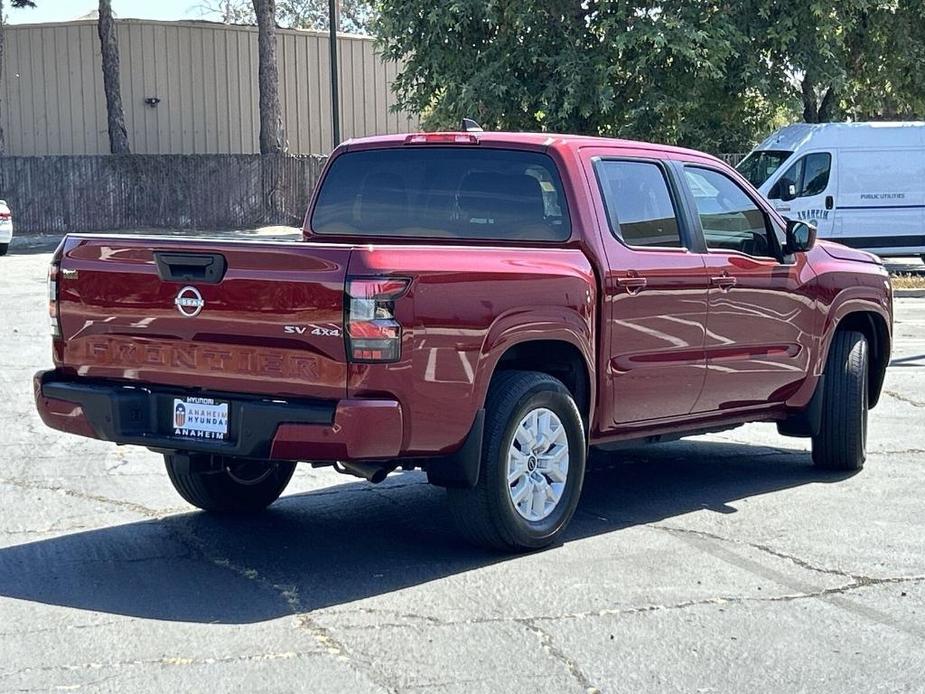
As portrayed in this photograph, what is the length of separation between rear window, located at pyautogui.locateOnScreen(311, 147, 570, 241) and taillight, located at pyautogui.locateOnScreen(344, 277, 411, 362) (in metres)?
1.42

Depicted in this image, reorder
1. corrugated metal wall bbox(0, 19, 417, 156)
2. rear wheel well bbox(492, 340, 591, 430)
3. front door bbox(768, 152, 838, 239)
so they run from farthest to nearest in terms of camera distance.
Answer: corrugated metal wall bbox(0, 19, 417, 156), front door bbox(768, 152, 838, 239), rear wheel well bbox(492, 340, 591, 430)

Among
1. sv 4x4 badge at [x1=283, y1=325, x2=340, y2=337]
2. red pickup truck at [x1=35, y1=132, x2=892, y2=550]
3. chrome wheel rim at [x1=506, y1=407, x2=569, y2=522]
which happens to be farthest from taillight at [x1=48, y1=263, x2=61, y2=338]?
chrome wheel rim at [x1=506, y1=407, x2=569, y2=522]

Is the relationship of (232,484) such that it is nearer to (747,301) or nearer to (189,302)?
(189,302)

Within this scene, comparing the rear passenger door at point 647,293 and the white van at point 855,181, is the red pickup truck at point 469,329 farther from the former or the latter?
the white van at point 855,181

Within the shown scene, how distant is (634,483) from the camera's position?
8.22 metres

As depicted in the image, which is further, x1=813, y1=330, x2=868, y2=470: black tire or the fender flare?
x1=813, y1=330, x2=868, y2=470: black tire

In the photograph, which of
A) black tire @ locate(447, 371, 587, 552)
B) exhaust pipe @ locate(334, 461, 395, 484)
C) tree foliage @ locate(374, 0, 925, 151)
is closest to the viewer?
exhaust pipe @ locate(334, 461, 395, 484)

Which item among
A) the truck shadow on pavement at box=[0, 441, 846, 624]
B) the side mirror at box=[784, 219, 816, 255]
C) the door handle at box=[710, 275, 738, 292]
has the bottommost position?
the truck shadow on pavement at box=[0, 441, 846, 624]

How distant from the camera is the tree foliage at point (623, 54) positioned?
27875mm

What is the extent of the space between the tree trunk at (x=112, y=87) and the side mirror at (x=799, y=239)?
33.1 metres

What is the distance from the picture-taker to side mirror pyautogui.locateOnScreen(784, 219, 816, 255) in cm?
809

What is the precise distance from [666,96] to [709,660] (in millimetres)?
24672

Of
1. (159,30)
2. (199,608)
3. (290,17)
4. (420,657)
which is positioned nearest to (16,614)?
(199,608)

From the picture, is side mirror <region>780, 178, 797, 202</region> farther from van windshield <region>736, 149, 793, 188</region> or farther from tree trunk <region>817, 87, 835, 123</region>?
tree trunk <region>817, 87, 835, 123</region>
